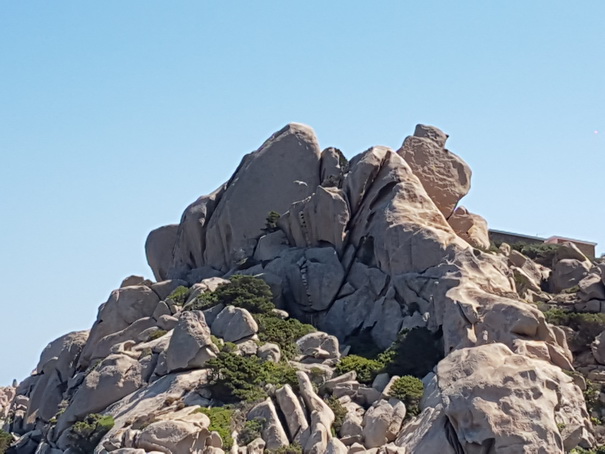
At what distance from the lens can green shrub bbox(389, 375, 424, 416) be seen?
50594 mm

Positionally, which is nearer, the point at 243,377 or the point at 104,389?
the point at 243,377

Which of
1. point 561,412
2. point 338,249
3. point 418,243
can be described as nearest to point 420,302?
point 418,243

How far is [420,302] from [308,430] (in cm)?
1272

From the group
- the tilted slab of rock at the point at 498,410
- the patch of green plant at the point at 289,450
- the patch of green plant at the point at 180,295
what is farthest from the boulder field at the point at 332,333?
the patch of green plant at the point at 180,295

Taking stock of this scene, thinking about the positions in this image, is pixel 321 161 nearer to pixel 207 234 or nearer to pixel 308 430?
pixel 207 234

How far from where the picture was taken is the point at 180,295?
69188 mm

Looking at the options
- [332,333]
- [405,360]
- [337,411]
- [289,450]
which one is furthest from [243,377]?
[332,333]

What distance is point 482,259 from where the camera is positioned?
5962 cm

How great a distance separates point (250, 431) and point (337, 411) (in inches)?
144

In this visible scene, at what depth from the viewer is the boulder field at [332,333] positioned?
149 ft

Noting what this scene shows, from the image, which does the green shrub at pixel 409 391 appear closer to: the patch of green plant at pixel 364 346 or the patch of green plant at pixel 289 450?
the patch of green plant at pixel 289 450

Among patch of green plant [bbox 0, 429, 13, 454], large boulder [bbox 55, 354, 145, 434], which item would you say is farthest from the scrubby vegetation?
patch of green plant [bbox 0, 429, 13, 454]

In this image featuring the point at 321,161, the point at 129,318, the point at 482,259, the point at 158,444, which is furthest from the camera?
the point at 321,161

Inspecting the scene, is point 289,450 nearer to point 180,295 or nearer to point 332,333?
point 332,333
